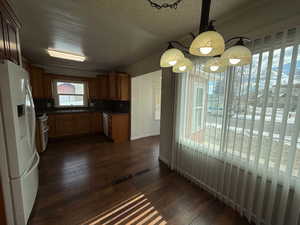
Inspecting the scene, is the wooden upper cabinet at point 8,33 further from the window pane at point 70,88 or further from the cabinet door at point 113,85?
the window pane at point 70,88

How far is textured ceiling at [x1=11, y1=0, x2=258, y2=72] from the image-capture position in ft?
4.72

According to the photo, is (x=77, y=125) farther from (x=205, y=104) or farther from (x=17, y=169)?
(x=205, y=104)

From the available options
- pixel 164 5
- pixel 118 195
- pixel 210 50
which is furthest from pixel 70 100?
pixel 210 50

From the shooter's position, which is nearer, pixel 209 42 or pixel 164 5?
pixel 209 42

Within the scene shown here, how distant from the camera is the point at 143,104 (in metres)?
4.52

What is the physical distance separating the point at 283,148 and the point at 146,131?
151 inches

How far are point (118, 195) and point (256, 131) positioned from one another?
6.71ft

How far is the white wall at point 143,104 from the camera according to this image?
427 cm

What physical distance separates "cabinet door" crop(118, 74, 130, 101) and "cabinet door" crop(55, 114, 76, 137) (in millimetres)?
1929

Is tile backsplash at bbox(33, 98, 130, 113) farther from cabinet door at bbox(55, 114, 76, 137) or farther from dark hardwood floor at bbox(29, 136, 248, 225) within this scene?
dark hardwood floor at bbox(29, 136, 248, 225)

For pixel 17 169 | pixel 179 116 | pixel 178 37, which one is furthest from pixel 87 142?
pixel 178 37

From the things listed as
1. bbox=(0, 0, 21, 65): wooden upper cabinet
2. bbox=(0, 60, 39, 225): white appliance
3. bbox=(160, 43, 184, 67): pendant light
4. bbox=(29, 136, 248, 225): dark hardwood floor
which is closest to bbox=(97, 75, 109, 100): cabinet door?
bbox=(29, 136, 248, 225): dark hardwood floor

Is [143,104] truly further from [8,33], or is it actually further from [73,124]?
[8,33]

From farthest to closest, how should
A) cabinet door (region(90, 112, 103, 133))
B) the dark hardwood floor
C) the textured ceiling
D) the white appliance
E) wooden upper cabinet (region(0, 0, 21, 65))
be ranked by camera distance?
1. cabinet door (region(90, 112, 103, 133))
2. the dark hardwood floor
3. the textured ceiling
4. wooden upper cabinet (region(0, 0, 21, 65))
5. the white appliance
